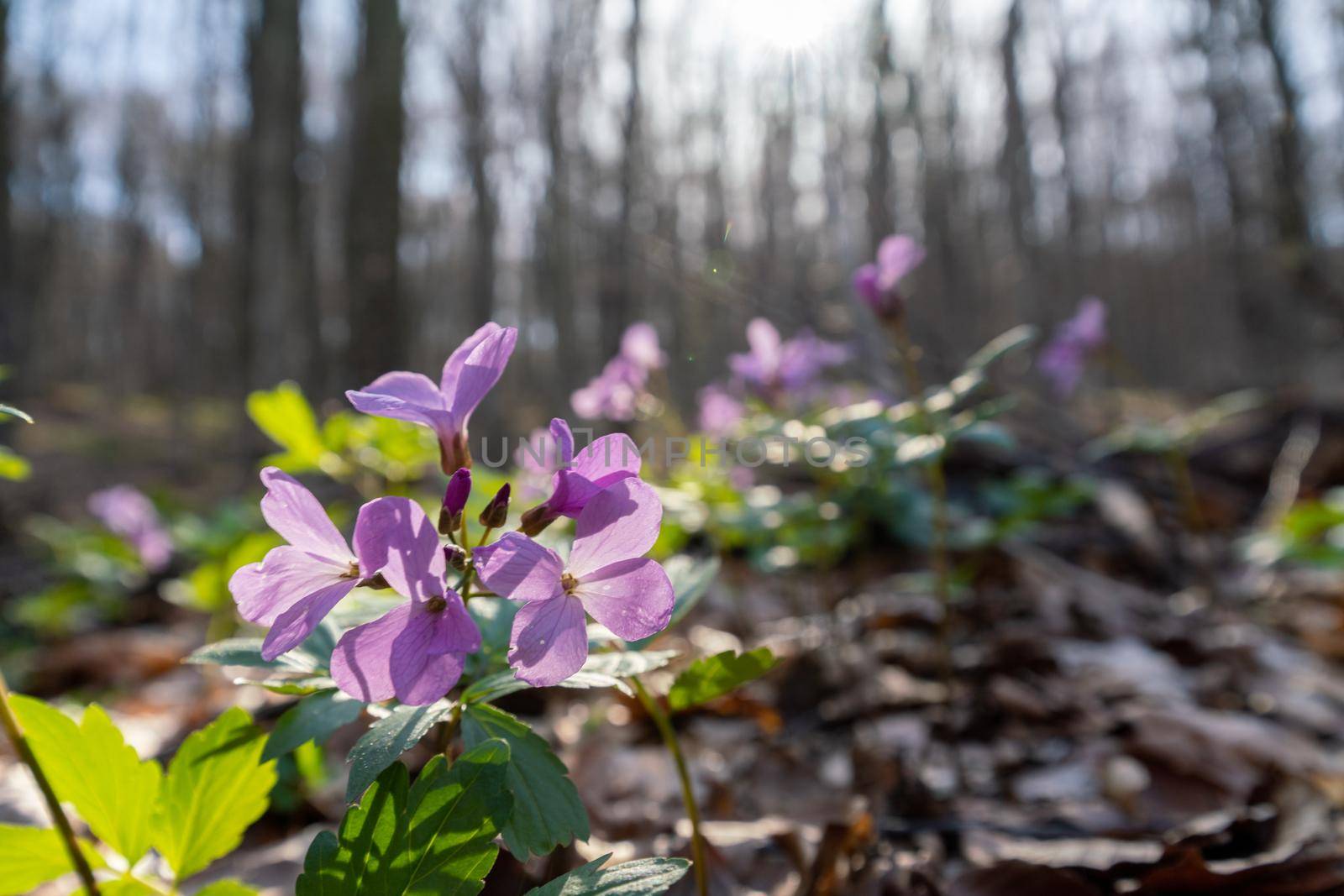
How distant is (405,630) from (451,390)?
0.25m

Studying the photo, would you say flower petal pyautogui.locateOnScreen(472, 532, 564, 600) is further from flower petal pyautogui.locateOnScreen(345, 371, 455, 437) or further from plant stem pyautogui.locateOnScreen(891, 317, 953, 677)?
plant stem pyautogui.locateOnScreen(891, 317, 953, 677)

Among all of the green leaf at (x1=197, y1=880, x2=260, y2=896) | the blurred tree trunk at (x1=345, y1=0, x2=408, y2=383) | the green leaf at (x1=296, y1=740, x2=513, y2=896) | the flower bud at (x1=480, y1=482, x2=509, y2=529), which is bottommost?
the green leaf at (x1=197, y1=880, x2=260, y2=896)

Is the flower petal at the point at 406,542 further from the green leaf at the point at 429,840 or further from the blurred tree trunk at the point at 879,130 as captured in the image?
the blurred tree trunk at the point at 879,130

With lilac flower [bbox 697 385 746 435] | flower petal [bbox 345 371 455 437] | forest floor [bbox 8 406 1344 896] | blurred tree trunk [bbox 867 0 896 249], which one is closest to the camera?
flower petal [bbox 345 371 455 437]

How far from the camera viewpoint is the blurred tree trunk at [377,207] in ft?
15.7

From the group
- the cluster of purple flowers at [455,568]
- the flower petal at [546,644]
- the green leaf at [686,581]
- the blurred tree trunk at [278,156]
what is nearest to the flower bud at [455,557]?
the cluster of purple flowers at [455,568]

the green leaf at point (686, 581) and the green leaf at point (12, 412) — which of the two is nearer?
the green leaf at point (12, 412)

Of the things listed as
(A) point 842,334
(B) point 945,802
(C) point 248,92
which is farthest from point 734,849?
(C) point 248,92

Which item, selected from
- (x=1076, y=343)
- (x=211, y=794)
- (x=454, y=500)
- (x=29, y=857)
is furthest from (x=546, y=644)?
(x=1076, y=343)

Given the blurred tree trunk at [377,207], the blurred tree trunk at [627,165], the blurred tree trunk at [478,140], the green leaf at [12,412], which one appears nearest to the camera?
the green leaf at [12,412]

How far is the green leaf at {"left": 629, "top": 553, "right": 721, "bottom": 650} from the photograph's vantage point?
0.98 m

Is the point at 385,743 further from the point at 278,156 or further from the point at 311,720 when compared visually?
the point at 278,156

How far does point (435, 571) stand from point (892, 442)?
1054 mm

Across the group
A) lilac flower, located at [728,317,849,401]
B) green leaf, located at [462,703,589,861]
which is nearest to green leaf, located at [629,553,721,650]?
green leaf, located at [462,703,589,861]
